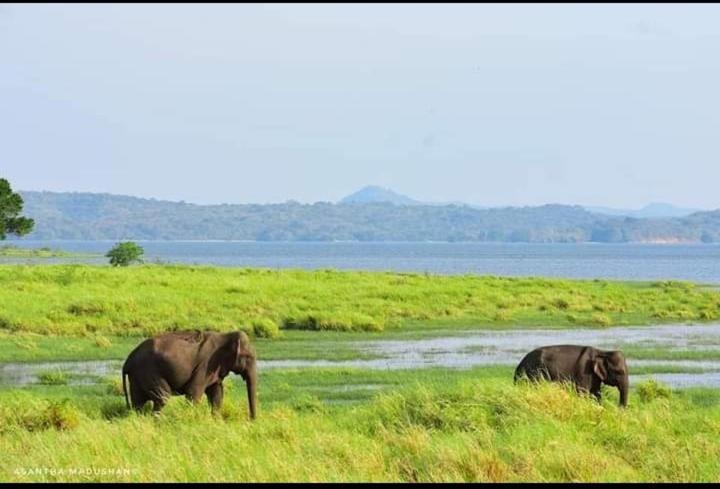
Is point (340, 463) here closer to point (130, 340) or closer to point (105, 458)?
point (105, 458)

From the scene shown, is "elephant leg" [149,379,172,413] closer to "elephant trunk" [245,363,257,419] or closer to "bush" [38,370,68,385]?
"elephant trunk" [245,363,257,419]

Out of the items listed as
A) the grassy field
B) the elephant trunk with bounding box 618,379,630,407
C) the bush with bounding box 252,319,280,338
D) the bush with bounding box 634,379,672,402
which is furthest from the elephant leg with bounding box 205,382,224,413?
the bush with bounding box 252,319,280,338

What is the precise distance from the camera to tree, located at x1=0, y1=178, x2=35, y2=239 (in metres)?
52.1

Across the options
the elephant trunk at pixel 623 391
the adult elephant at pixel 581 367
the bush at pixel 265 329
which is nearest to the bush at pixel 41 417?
the adult elephant at pixel 581 367

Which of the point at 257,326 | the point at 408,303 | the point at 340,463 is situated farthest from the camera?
the point at 408,303

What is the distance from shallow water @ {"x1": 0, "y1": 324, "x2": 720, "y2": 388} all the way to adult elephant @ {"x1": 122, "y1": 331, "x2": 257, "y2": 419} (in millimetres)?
7004

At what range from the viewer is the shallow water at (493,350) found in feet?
82.7

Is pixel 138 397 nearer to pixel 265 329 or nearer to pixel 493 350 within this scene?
pixel 493 350

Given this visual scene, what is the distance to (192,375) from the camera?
16719mm

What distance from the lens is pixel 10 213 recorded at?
52562 millimetres

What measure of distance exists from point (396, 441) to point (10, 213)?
4359 centimetres

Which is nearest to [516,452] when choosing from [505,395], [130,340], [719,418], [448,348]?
[505,395]

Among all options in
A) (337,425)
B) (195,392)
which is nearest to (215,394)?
(195,392)

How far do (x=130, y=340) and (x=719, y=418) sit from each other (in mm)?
20807
